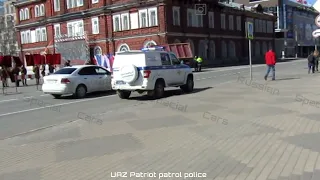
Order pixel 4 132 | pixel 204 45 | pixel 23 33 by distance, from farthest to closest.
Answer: pixel 23 33
pixel 204 45
pixel 4 132

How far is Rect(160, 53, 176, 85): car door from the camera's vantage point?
55.4ft

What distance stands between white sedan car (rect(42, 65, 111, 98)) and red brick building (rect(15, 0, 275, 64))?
29035 millimetres

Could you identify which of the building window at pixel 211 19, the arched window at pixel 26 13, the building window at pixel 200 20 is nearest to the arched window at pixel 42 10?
the arched window at pixel 26 13

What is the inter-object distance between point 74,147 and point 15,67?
25807 millimetres

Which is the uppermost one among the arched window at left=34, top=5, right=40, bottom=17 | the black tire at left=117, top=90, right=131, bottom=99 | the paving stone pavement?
the arched window at left=34, top=5, right=40, bottom=17

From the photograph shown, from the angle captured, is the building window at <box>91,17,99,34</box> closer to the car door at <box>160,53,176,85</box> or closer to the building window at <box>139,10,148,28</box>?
the building window at <box>139,10,148,28</box>

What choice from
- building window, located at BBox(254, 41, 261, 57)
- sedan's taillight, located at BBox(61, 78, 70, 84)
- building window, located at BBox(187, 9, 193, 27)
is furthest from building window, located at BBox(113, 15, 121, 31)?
sedan's taillight, located at BBox(61, 78, 70, 84)

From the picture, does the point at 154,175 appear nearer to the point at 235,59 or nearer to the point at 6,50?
the point at 235,59

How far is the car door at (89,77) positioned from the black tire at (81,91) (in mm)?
214

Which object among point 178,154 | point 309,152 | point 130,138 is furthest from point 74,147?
point 309,152

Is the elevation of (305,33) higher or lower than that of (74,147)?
higher

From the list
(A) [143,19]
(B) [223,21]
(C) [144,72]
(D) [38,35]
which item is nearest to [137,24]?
(A) [143,19]

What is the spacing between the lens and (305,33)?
317ft

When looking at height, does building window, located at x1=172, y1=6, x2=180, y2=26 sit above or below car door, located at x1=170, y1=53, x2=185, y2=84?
above
